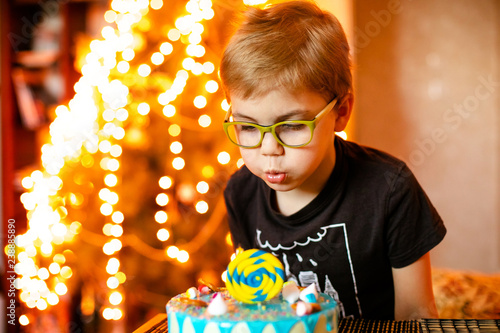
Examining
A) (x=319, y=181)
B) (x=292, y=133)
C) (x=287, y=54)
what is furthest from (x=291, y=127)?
(x=319, y=181)

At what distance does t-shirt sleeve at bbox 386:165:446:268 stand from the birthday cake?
1.18ft

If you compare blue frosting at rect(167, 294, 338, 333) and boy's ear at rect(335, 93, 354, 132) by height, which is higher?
boy's ear at rect(335, 93, 354, 132)

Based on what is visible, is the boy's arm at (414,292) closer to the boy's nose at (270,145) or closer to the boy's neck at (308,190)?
the boy's neck at (308,190)

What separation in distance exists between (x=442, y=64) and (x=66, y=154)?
2.00m

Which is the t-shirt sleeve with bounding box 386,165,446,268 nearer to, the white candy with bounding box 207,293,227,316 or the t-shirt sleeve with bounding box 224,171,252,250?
the t-shirt sleeve with bounding box 224,171,252,250

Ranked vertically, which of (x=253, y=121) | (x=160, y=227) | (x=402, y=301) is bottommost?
(x=160, y=227)

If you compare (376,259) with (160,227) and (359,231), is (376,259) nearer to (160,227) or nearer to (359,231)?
(359,231)

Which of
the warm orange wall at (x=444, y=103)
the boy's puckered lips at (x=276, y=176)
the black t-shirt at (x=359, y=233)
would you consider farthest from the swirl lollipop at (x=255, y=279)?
the warm orange wall at (x=444, y=103)

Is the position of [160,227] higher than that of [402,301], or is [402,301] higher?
[402,301]

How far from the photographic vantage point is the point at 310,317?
2.31ft

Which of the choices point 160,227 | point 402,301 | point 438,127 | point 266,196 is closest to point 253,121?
point 266,196

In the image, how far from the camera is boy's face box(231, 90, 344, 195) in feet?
3.02

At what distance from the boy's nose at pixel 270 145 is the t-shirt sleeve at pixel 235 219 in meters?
0.41

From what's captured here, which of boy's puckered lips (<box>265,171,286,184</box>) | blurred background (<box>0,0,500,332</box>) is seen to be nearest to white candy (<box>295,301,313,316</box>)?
boy's puckered lips (<box>265,171,286,184</box>)
